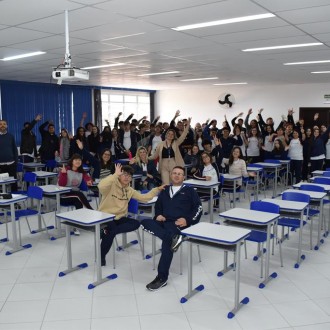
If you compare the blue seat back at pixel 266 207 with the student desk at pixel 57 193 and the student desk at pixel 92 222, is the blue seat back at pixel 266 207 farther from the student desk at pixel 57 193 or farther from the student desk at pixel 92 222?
the student desk at pixel 57 193

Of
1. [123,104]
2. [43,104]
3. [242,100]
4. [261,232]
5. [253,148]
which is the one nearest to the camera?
[261,232]

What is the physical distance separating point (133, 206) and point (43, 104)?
915 centimetres

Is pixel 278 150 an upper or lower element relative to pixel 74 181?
upper

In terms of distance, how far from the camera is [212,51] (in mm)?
6496

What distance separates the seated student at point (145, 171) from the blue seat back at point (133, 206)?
6.80 feet

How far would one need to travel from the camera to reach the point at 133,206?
4.73m

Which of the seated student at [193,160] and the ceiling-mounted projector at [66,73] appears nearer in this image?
the ceiling-mounted projector at [66,73]

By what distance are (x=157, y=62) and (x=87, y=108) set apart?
701 cm

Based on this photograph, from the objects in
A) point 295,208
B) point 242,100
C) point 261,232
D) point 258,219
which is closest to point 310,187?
point 295,208

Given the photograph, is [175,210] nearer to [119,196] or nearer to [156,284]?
[119,196]

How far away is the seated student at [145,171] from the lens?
694 centimetres

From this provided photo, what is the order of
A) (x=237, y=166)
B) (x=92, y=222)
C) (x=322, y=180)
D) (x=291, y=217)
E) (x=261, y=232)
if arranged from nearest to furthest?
(x=92, y=222)
(x=261, y=232)
(x=291, y=217)
(x=322, y=180)
(x=237, y=166)

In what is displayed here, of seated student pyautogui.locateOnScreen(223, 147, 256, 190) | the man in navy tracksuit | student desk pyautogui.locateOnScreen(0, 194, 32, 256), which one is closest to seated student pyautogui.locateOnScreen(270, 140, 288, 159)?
seated student pyautogui.locateOnScreen(223, 147, 256, 190)

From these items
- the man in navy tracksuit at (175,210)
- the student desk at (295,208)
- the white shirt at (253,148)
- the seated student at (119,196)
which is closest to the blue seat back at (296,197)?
the student desk at (295,208)
